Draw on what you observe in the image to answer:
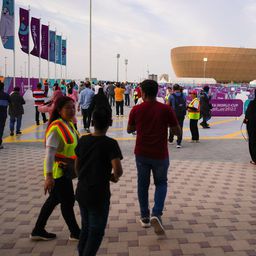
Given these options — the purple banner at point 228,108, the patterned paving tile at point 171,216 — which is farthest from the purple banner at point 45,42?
the patterned paving tile at point 171,216

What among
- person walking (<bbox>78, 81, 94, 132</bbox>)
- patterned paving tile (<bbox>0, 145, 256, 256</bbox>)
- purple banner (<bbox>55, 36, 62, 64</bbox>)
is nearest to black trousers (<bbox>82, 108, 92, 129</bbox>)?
person walking (<bbox>78, 81, 94, 132</bbox>)

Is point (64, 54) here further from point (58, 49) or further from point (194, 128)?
point (194, 128)

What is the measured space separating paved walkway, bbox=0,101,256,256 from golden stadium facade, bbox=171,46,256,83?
111 m

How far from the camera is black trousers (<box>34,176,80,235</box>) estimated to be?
11.8 ft

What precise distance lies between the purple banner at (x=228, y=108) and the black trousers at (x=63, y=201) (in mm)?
13982

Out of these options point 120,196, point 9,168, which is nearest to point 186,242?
point 120,196

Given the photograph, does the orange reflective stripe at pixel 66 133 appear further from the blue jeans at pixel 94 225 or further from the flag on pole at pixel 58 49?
the flag on pole at pixel 58 49

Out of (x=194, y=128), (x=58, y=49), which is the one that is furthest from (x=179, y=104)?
(x=58, y=49)

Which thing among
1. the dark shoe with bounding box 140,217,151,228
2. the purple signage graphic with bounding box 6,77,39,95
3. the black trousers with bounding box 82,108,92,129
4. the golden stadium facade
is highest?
the golden stadium facade

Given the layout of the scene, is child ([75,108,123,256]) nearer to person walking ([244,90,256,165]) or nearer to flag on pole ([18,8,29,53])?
person walking ([244,90,256,165])

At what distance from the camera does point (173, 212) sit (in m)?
4.81

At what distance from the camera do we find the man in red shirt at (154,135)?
3.89m

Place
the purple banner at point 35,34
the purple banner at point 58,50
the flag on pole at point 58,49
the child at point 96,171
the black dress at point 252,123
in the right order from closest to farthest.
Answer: the child at point 96,171, the black dress at point 252,123, the purple banner at point 35,34, the purple banner at point 58,50, the flag on pole at point 58,49

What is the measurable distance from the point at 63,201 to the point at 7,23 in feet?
59.6
